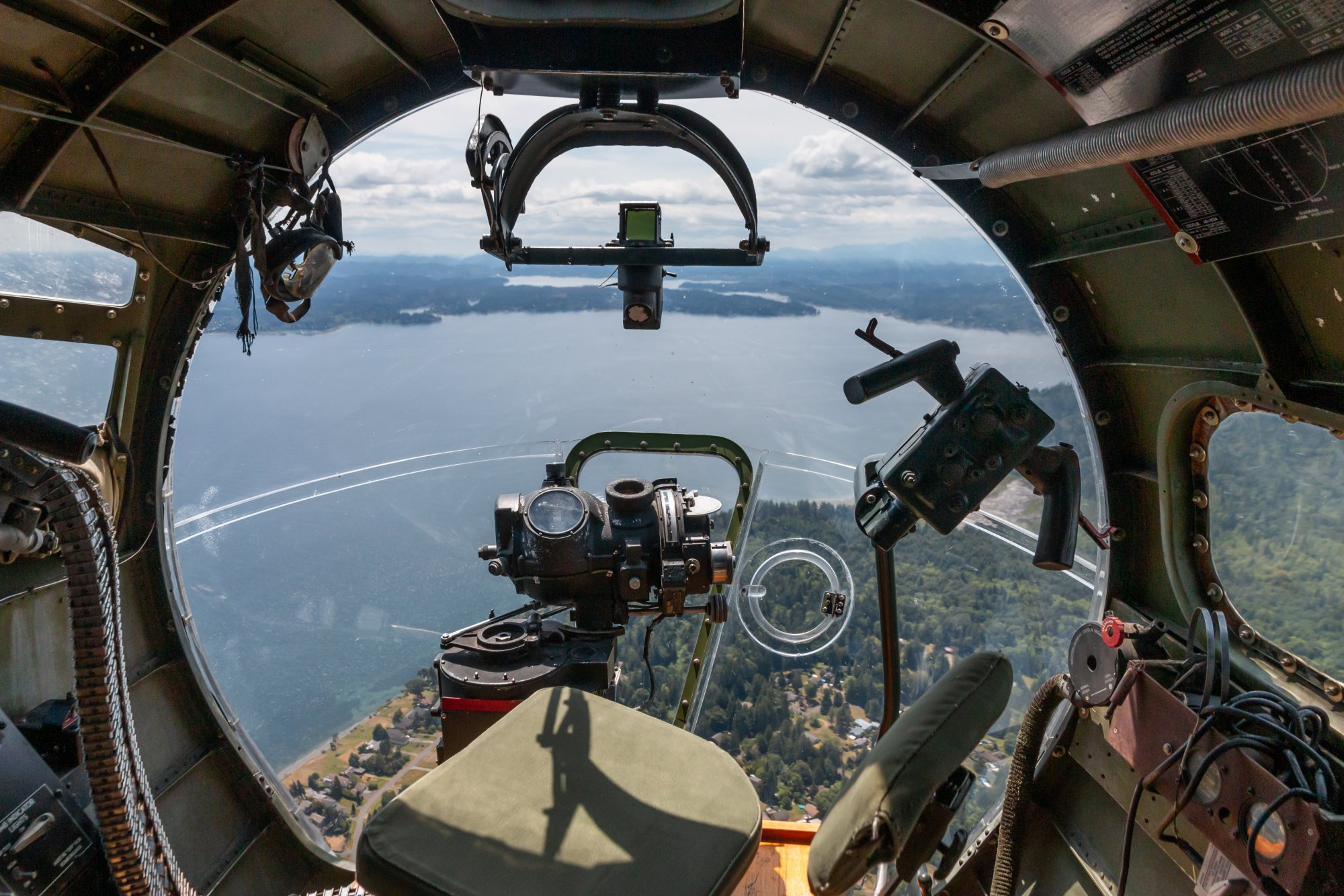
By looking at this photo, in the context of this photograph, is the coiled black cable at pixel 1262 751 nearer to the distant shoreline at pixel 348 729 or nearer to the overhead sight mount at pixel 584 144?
the overhead sight mount at pixel 584 144

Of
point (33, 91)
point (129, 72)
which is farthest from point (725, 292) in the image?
point (33, 91)

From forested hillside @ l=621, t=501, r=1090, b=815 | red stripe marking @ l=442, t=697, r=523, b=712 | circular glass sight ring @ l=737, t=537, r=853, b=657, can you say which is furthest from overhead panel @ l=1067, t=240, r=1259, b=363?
red stripe marking @ l=442, t=697, r=523, b=712

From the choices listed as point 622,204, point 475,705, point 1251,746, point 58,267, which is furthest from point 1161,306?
point 58,267

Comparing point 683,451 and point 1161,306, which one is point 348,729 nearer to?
point 683,451

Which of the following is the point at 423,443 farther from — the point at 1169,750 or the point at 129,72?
the point at 1169,750

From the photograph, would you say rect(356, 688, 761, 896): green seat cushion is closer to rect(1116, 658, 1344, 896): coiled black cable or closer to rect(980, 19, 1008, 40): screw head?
rect(1116, 658, 1344, 896): coiled black cable
